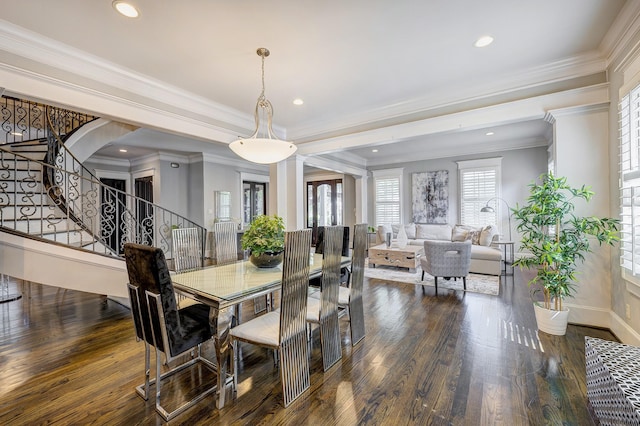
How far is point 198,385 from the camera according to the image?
2.08 metres

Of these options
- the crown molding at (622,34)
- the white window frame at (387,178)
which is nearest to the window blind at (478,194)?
the white window frame at (387,178)

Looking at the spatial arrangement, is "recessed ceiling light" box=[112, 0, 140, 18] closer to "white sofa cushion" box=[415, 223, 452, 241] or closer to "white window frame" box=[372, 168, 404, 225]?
"white sofa cushion" box=[415, 223, 452, 241]

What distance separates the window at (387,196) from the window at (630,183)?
542 centimetres

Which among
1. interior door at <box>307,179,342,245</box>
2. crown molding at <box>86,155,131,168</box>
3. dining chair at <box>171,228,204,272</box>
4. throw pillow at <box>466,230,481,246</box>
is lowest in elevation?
throw pillow at <box>466,230,481,246</box>

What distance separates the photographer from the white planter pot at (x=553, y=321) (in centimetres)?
278

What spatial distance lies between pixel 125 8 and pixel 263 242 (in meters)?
2.22

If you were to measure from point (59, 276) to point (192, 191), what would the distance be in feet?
15.0

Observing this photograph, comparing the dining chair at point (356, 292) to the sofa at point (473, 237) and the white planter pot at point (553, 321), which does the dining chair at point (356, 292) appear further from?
the sofa at point (473, 237)

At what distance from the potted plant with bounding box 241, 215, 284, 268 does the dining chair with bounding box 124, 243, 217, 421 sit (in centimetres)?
73

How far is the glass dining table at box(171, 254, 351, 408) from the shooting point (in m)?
1.82

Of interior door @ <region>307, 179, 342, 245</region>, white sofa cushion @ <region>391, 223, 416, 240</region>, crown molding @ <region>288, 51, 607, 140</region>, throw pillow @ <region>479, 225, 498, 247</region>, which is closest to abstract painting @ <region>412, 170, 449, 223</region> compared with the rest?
white sofa cushion @ <region>391, 223, 416, 240</region>

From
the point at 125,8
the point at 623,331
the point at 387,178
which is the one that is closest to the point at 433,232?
the point at 387,178

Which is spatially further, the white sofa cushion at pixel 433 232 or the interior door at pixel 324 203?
the interior door at pixel 324 203

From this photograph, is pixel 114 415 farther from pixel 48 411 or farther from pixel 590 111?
pixel 590 111
